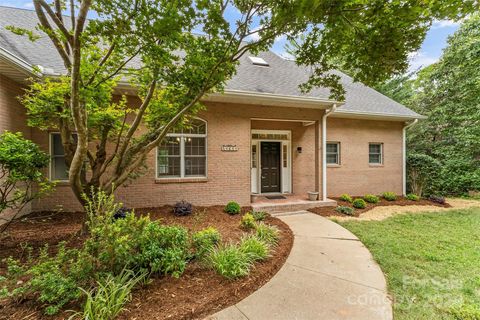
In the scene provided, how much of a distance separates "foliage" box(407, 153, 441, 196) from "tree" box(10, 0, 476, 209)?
900cm

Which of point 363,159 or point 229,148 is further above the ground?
point 229,148

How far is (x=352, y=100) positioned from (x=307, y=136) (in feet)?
10.3

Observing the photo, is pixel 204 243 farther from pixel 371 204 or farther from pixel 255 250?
pixel 371 204

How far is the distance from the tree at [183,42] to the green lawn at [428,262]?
11.4 ft

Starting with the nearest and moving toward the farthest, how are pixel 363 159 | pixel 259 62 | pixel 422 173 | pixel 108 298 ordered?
pixel 108 298 < pixel 259 62 < pixel 363 159 < pixel 422 173

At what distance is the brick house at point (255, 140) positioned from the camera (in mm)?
5996

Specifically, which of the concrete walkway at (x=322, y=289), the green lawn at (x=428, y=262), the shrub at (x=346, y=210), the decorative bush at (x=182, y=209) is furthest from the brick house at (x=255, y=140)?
the concrete walkway at (x=322, y=289)

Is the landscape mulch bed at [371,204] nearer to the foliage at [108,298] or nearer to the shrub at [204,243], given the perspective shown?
the shrub at [204,243]

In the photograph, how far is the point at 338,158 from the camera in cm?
987

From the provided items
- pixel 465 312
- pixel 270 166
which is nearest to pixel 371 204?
pixel 270 166

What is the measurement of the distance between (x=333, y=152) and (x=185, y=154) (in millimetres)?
6739

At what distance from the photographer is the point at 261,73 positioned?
8.80 metres

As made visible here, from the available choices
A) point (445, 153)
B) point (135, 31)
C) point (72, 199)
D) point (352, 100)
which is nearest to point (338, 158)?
point (352, 100)

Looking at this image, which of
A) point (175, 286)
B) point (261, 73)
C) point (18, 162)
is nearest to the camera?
point (175, 286)
